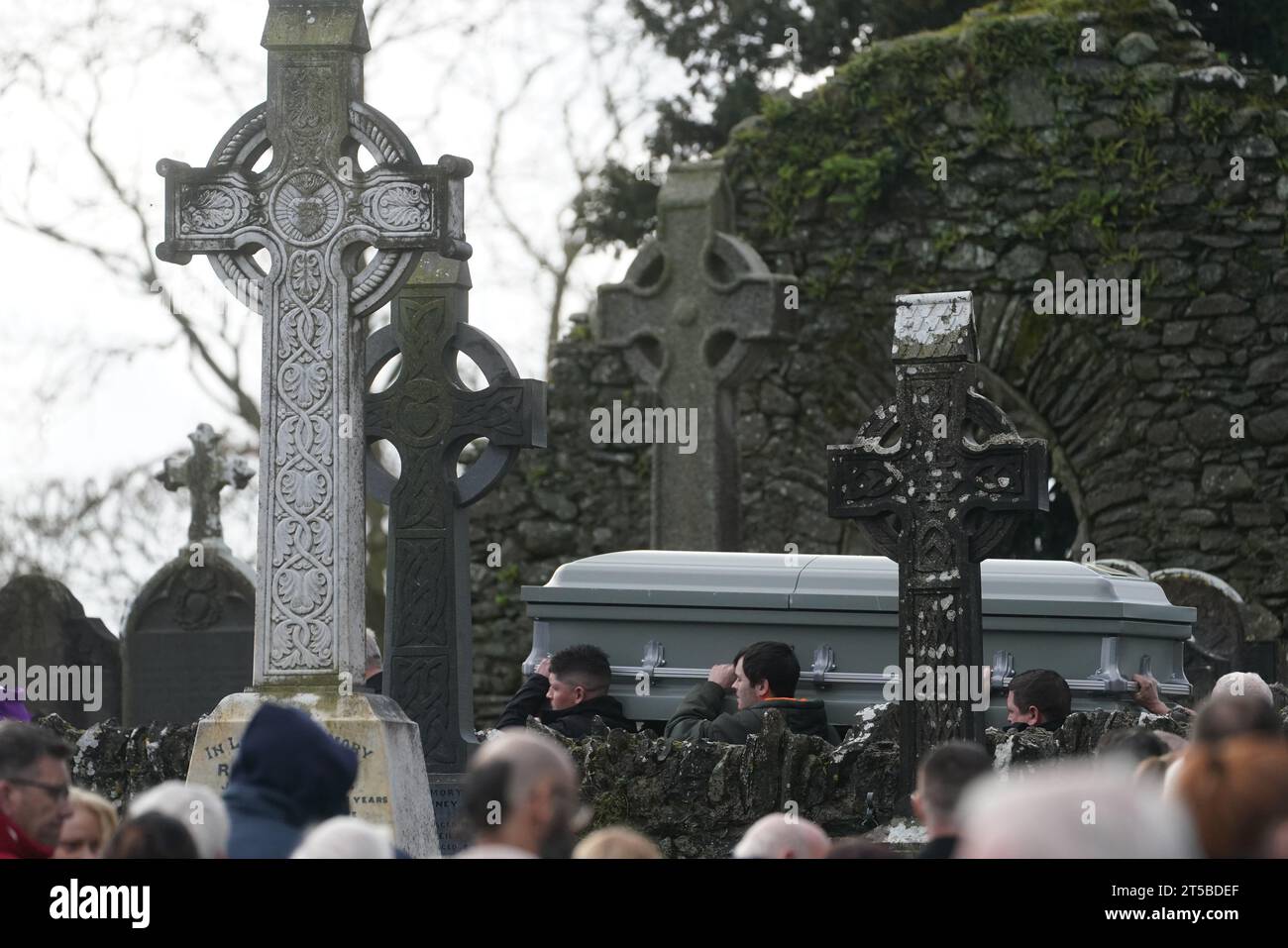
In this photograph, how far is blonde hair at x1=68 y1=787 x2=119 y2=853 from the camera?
590cm

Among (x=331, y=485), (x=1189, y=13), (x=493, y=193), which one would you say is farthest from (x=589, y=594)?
(x=493, y=193)

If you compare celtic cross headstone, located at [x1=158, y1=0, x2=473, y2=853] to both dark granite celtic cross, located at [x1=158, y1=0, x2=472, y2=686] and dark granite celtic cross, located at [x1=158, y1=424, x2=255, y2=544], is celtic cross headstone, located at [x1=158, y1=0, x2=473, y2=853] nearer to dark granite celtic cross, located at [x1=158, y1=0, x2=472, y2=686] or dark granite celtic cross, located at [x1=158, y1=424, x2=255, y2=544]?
dark granite celtic cross, located at [x1=158, y1=0, x2=472, y2=686]

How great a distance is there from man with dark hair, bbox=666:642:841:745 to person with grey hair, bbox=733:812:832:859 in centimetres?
404

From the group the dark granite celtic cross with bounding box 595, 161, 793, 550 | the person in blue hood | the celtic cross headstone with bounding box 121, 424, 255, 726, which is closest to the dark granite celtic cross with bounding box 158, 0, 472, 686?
the person in blue hood

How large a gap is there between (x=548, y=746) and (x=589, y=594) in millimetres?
6266

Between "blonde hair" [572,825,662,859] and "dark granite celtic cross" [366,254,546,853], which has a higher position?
"dark granite celtic cross" [366,254,546,853]

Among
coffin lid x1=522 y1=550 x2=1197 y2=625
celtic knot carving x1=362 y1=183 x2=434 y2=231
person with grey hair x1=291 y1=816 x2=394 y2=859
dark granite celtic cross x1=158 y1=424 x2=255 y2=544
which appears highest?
celtic knot carving x1=362 y1=183 x2=434 y2=231

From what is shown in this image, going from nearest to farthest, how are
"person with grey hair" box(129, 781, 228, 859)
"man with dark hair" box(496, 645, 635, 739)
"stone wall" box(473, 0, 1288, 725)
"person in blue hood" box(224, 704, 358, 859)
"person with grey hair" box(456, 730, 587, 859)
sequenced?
1. "person with grey hair" box(456, 730, 587, 859)
2. "person with grey hair" box(129, 781, 228, 859)
3. "person in blue hood" box(224, 704, 358, 859)
4. "man with dark hair" box(496, 645, 635, 739)
5. "stone wall" box(473, 0, 1288, 725)

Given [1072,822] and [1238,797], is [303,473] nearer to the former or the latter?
[1238,797]

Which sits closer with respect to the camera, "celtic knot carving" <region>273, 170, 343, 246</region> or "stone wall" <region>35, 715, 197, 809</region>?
"celtic knot carving" <region>273, 170, 343, 246</region>

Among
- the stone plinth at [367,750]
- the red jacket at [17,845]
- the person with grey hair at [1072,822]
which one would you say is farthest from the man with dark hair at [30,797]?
→ the person with grey hair at [1072,822]

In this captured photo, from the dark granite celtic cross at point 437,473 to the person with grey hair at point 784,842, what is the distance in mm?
5153

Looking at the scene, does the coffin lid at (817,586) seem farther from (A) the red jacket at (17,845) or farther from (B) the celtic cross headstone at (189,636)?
(A) the red jacket at (17,845)

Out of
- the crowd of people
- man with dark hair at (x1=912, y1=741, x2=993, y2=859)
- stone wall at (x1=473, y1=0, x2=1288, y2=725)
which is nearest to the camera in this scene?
the crowd of people
